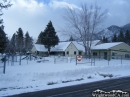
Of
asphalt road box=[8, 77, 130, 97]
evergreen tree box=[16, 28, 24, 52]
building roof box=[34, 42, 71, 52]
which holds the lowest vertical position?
asphalt road box=[8, 77, 130, 97]

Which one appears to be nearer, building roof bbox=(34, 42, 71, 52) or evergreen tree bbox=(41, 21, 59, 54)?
evergreen tree bbox=(41, 21, 59, 54)

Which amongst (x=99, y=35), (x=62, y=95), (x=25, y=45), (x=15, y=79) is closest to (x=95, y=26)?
(x=99, y=35)

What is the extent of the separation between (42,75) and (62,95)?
6.30m

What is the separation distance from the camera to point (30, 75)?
1547 cm

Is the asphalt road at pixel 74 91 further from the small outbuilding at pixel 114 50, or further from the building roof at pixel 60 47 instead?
the building roof at pixel 60 47

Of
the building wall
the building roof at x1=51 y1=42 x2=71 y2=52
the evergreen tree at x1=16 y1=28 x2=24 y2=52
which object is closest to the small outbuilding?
the building wall

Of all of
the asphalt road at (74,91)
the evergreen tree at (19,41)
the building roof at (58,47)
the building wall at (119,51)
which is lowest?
the asphalt road at (74,91)

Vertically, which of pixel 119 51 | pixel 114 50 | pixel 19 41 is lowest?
pixel 119 51

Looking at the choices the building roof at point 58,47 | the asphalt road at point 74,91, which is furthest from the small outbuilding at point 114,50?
the asphalt road at point 74,91

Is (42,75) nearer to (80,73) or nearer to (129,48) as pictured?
(80,73)

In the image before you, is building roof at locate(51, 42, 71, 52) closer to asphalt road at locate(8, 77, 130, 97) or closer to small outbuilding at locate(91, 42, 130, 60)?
small outbuilding at locate(91, 42, 130, 60)

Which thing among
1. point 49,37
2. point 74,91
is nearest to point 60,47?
point 49,37

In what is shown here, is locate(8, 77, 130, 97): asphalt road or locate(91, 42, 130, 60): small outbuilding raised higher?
locate(91, 42, 130, 60): small outbuilding

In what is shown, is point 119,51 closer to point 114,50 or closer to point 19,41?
point 114,50
